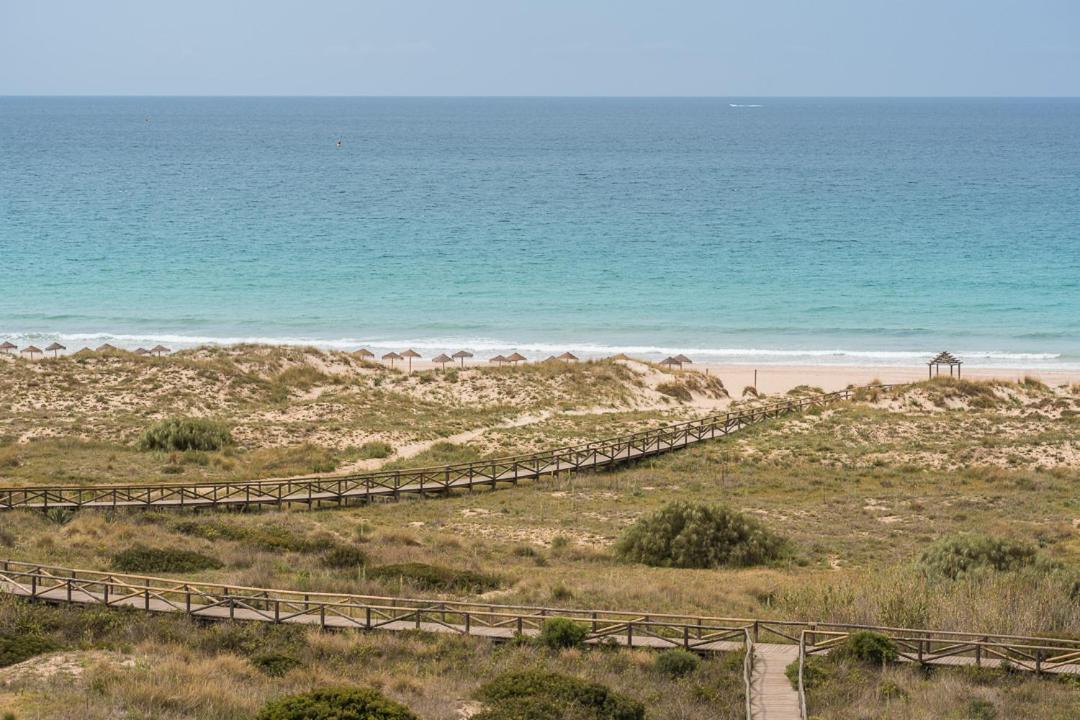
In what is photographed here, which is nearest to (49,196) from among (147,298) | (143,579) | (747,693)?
(147,298)

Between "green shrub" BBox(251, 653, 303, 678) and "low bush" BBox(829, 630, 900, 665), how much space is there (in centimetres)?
856

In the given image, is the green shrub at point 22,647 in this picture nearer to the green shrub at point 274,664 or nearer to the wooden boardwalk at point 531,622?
the wooden boardwalk at point 531,622

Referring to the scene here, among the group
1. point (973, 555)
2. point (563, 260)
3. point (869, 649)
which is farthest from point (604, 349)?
point (869, 649)

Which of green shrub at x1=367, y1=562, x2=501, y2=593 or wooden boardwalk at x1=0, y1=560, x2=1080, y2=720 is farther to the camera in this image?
green shrub at x1=367, y1=562, x2=501, y2=593

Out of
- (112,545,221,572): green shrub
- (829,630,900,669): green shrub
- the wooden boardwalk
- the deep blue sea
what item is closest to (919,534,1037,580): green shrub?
the wooden boardwalk

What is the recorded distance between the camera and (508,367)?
54.6 metres

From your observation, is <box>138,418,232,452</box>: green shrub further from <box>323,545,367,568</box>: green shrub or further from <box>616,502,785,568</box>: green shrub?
<box>616,502,785,568</box>: green shrub

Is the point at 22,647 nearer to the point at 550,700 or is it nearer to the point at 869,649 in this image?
the point at 550,700

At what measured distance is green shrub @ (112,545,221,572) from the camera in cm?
2541

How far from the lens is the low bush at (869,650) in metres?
20.1

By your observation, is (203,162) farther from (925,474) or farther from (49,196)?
(925,474)

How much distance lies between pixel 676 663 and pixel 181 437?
23.7 metres

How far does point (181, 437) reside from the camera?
39.4 m

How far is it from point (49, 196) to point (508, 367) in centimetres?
9267
